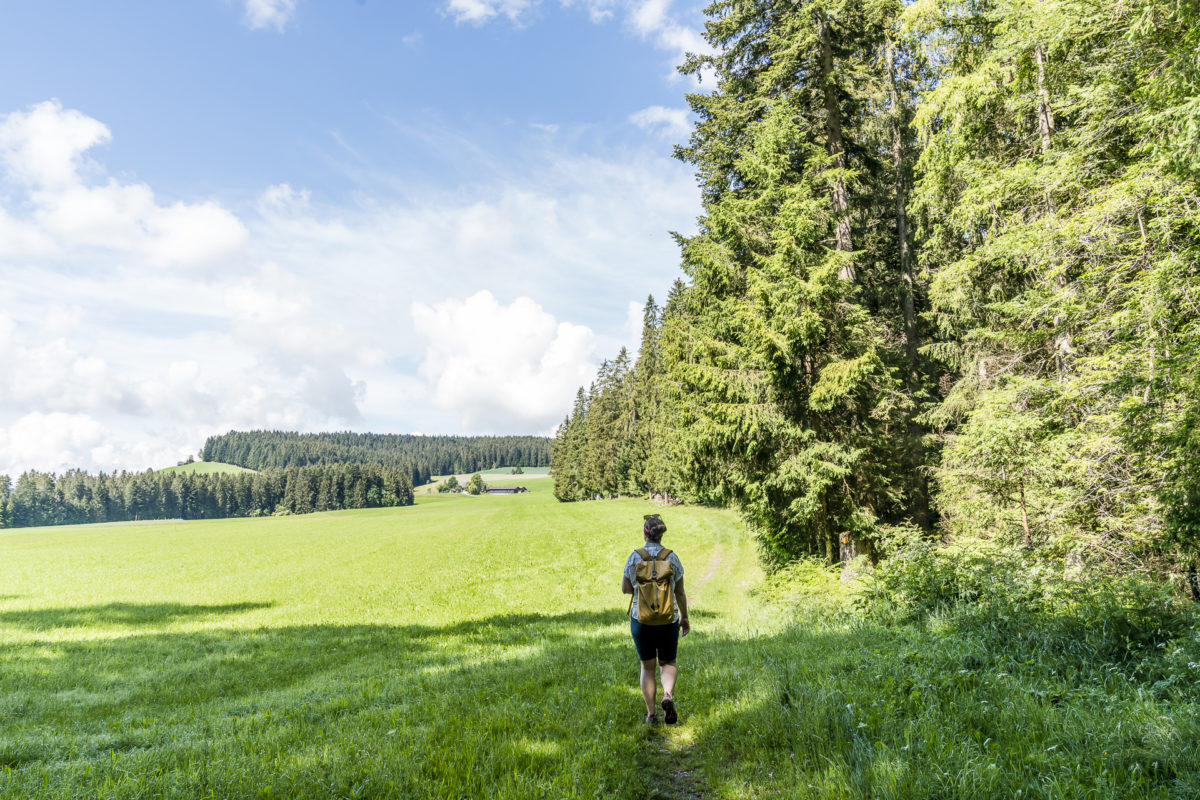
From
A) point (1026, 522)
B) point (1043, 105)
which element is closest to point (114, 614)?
point (1026, 522)

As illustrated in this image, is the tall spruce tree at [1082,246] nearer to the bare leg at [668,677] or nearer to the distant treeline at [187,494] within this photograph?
the bare leg at [668,677]

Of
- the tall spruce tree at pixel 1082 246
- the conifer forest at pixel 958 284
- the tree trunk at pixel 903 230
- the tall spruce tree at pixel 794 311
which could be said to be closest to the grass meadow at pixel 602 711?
the tall spruce tree at pixel 794 311

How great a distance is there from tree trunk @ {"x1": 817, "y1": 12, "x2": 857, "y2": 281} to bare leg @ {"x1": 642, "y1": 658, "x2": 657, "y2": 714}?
35.7 feet

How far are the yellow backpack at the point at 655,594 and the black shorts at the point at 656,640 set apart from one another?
0.10m

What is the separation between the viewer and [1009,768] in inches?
148

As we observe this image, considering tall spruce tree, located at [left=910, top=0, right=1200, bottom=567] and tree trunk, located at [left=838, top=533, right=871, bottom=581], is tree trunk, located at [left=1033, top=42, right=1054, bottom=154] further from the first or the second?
tree trunk, located at [left=838, top=533, right=871, bottom=581]

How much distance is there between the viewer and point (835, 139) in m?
14.7

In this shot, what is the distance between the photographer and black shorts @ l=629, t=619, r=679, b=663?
18.6 feet

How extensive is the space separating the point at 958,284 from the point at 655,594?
11860mm

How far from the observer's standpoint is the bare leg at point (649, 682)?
5621 mm

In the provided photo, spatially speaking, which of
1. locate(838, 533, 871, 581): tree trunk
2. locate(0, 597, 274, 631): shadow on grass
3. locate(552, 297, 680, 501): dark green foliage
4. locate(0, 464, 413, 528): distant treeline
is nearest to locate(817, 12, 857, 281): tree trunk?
locate(838, 533, 871, 581): tree trunk

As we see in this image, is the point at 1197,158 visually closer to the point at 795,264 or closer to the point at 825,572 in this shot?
the point at 795,264

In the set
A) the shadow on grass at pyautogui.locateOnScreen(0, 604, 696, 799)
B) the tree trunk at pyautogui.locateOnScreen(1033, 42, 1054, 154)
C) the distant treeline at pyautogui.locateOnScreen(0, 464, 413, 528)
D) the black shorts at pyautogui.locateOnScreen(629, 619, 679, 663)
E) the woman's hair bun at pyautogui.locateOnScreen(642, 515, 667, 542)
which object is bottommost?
the distant treeline at pyautogui.locateOnScreen(0, 464, 413, 528)

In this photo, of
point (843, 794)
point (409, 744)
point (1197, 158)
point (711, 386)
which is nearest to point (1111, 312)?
point (1197, 158)
